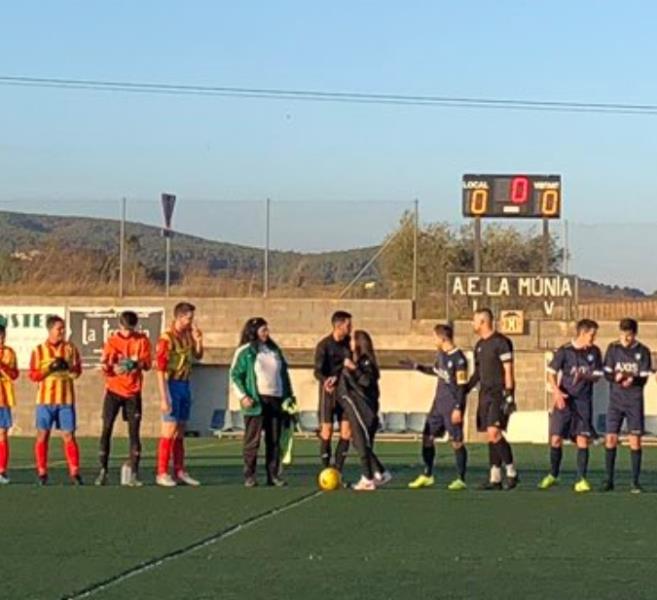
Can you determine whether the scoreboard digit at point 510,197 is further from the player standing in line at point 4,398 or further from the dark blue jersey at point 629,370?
the player standing in line at point 4,398

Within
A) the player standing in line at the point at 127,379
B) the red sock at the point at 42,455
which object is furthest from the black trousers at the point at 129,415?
the red sock at the point at 42,455

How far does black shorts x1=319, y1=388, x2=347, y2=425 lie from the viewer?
694 inches

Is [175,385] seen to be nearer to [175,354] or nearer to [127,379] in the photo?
[175,354]

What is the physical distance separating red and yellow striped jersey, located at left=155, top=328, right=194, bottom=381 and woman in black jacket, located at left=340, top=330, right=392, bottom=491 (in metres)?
1.79

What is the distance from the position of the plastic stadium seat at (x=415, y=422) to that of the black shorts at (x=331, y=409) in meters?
16.9

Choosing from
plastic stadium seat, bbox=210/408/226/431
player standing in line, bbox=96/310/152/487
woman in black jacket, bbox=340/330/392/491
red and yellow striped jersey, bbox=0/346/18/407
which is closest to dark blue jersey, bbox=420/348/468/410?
woman in black jacket, bbox=340/330/392/491

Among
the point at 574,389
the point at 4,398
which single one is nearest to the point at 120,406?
the point at 4,398

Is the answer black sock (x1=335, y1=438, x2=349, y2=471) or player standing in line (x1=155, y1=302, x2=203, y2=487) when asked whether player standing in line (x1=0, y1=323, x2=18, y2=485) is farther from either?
black sock (x1=335, y1=438, x2=349, y2=471)

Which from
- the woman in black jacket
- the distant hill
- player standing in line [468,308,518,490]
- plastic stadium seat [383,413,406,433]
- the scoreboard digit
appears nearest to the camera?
the woman in black jacket

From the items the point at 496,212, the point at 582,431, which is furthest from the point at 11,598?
the point at 496,212

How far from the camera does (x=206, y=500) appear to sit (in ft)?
50.4

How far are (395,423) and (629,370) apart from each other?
18851mm

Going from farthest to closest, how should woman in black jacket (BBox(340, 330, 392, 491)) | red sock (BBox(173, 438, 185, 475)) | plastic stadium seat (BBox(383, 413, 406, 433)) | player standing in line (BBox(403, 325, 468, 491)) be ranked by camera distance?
plastic stadium seat (BBox(383, 413, 406, 433)) < red sock (BBox(173, 438, 185, 475)) < player standing in line (BBox(403, 325, 468, 491)) < woman in black jacket (BBox(340, 330, 392, 491))

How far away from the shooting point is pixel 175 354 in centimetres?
1752
